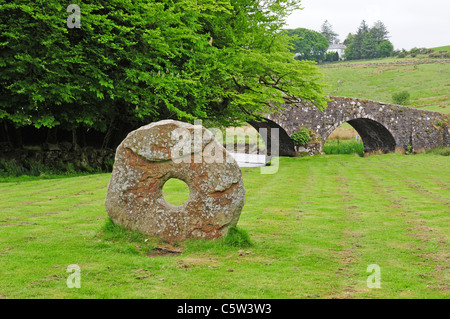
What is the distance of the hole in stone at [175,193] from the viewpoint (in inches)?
529

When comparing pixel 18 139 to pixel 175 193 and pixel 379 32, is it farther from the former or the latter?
pixel 379 32

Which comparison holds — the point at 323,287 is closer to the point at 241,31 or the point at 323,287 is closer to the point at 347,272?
the point at 347,272

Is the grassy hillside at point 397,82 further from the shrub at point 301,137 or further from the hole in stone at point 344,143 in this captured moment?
the shrub at point 301,137

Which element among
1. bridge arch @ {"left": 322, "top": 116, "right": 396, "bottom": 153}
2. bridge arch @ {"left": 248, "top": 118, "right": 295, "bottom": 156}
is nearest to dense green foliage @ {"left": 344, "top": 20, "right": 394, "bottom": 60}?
bridge arch @ {"left": 322, "top": 116, "right": 396, "bottom": 153}

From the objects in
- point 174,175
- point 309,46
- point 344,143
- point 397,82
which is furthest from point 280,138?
point 309,46

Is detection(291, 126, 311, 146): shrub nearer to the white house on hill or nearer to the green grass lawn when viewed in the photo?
the green grass lawn

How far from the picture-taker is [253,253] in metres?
7.97

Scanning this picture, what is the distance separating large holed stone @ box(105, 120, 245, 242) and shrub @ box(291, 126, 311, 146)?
25.4m

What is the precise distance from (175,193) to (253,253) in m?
7.61

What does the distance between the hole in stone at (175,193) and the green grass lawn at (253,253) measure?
2063 millimetres

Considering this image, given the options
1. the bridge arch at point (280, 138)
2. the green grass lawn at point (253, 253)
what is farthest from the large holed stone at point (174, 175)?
the bridge arch at point (280, 138)

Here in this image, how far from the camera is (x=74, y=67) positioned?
19266mm

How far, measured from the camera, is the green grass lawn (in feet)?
20.3
